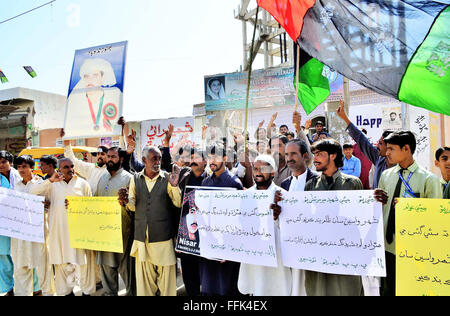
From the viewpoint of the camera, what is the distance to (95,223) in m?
3.99

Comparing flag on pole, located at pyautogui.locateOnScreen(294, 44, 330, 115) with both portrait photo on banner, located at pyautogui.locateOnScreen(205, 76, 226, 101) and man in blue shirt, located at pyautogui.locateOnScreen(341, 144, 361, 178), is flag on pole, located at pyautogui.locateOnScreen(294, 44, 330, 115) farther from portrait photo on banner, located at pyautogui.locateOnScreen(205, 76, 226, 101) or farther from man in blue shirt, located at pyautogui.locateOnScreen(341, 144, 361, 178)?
portrait photo on banner, located at pyautogui.locateOnScreen(205, 76, 226, 101)

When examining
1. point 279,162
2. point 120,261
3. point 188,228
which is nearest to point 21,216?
point 120,261

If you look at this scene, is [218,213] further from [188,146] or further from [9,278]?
[9,278]

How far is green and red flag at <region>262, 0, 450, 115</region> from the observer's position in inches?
111

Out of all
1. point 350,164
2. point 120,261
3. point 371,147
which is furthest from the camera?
point 350,164

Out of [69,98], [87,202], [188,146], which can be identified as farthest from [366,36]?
[69,98]

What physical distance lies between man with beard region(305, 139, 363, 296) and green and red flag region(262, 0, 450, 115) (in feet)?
2.32

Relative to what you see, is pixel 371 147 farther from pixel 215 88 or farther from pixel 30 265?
pixel 215 88

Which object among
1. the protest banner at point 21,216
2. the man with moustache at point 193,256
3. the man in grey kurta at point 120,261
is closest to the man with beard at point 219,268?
the man with moustache at point 193,256

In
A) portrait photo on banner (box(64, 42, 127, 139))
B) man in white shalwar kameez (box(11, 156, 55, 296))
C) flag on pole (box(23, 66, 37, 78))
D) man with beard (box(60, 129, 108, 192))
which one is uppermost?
flag on pole (box(23, 66, 37, 78))

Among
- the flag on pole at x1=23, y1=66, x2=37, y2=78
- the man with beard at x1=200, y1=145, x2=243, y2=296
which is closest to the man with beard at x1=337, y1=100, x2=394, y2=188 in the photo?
the man with beard at x1=200, y1=145, x2=243, y2=296

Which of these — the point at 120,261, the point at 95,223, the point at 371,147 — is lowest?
the point at 120,261

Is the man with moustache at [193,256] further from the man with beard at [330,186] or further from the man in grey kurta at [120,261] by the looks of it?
the man with beard at [330,186]

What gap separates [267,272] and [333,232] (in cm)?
75
